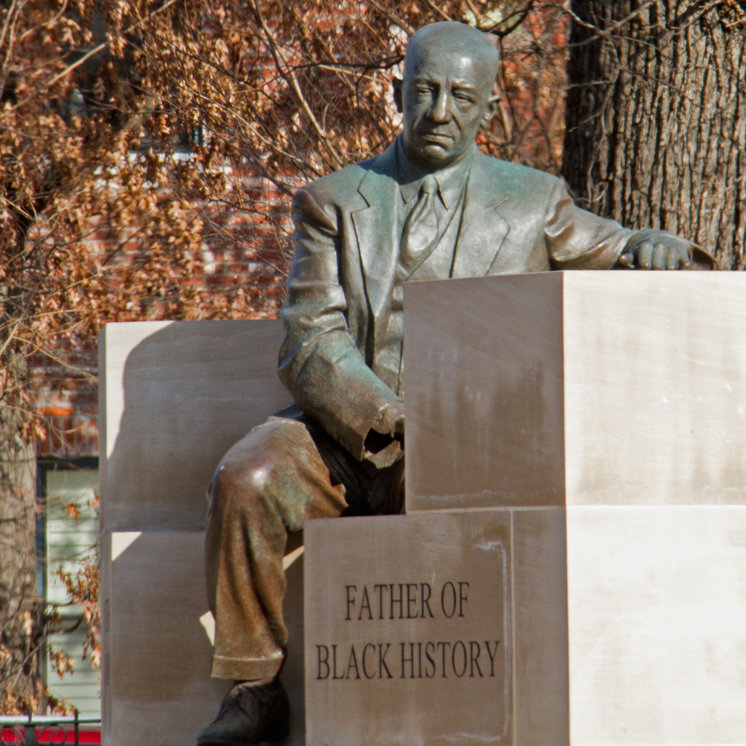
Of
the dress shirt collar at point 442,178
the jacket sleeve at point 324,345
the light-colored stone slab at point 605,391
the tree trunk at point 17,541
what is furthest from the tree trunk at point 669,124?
the tree trunk at point 17,541

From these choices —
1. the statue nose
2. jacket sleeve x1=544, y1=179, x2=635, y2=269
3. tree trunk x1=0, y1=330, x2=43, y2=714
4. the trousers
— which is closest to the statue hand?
the trousers

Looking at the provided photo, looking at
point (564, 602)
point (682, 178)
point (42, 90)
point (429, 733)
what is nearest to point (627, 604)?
point (564, 602)

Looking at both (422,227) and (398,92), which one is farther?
(398,92)

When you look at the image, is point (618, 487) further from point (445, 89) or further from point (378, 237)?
point (445, 89)

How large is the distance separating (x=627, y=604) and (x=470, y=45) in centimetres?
200

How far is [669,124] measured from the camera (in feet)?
29.8

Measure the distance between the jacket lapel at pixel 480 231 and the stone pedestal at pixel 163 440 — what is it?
94 centimetres

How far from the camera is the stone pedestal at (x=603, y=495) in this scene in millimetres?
4957

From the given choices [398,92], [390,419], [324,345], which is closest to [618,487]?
[390,419]

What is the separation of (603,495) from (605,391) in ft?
0.91

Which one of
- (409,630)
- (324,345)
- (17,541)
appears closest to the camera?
(409,630)

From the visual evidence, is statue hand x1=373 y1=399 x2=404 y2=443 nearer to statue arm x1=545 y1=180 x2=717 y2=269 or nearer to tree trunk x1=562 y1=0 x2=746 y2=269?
statue arm x1=545 y1=180 x2=717 y2=269

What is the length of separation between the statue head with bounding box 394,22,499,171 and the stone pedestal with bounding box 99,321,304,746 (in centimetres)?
99

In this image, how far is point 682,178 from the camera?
903 cm
